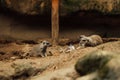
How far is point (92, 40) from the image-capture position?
11.7 meters

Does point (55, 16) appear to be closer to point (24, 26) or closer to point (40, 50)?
point (24, 26)

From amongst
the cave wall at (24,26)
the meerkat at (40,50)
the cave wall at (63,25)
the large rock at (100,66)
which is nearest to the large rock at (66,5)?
the cave wall at (63,25)

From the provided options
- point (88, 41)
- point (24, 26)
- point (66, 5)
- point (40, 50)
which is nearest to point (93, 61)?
point (40, 50)

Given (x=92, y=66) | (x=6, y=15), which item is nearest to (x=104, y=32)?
(x=6, y=15)

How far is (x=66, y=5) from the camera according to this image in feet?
42.0

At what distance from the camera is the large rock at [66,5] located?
12.7 m

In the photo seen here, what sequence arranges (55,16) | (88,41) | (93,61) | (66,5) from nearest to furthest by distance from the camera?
1. (93,61)
2. (88,41)
3. (55,16)
4. (66,5)

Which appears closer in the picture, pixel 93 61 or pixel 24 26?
pixel 93 61

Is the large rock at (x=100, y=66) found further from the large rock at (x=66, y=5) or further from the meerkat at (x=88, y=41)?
the large rock at (x=66, y=5)

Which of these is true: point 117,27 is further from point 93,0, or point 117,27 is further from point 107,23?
point 93,0

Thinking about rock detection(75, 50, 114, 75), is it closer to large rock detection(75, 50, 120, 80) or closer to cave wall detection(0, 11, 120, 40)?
large rock detection(75, 50, 120, 80)

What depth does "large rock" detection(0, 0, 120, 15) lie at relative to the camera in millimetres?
12727

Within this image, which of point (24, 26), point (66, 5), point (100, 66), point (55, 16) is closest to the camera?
point (100, 66)

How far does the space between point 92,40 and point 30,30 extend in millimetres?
2295
